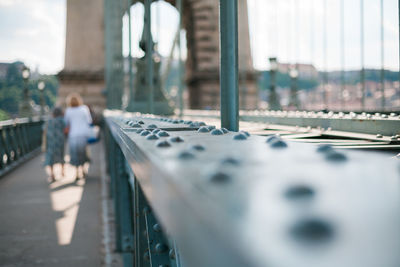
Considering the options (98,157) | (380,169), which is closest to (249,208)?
(380,169)

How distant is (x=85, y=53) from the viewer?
18766 mm

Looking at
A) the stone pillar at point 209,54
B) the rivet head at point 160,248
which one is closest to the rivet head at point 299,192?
the rivet head at point 160,248

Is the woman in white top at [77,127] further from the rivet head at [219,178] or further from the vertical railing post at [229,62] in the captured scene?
the rivet head at [219,178]

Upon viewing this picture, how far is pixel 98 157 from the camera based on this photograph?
11.7 metres

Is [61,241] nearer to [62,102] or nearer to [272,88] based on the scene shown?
[272,88]

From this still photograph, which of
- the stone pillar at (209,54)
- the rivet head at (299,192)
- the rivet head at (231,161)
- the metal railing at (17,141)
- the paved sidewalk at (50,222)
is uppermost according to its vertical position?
the stone pillar at (209,54)

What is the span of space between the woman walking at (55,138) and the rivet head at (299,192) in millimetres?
7722

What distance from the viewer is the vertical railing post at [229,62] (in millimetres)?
1942

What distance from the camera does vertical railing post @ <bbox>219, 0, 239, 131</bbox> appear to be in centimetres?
194

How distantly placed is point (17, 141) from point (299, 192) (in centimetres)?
1110

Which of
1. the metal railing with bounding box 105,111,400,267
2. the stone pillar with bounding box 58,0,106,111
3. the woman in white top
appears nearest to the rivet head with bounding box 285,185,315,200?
the metal railing with bounding box 105,111,400,267

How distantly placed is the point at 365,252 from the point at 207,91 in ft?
57.9

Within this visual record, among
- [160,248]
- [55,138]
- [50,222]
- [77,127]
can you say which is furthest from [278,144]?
[55,138]

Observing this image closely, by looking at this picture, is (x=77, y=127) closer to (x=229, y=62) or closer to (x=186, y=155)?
(x=229, y=62)
